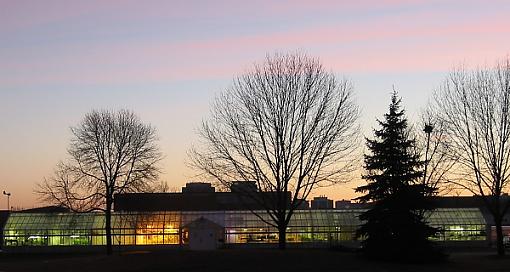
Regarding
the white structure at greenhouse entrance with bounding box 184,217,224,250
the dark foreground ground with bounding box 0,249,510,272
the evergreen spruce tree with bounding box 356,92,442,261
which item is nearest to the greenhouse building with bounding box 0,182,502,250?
the white structure at greenhouse entrance with bounding box 184,217,224,250

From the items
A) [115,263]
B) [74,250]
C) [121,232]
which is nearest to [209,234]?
[121,232]

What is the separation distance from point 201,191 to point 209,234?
101ft

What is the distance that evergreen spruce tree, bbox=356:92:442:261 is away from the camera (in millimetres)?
37625

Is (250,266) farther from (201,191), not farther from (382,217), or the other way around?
(201,191)

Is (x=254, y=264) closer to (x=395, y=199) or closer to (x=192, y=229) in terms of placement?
(x=395, y=199)

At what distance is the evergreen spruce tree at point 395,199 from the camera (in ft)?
123

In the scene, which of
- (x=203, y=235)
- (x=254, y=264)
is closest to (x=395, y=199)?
(x=254, y=264)

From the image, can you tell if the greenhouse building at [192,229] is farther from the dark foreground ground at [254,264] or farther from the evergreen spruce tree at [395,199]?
the evergreen spruce tree at [395,199]

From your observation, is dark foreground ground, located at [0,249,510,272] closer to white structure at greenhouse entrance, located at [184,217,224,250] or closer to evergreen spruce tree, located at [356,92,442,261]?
evergreen spruce tree, located at [356,92,442,261]

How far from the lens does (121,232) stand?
67.8m

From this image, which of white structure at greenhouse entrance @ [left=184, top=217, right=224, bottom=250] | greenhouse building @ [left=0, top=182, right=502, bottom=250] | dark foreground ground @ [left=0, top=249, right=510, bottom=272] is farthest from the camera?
greenhouse building @ [left=0, top=182, right=502, bottom=250]

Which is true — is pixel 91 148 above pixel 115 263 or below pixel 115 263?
above

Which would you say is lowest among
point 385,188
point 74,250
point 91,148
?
point 74,250

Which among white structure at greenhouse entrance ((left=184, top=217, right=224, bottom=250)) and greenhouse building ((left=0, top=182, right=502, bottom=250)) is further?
greenhouse building ((left=0, top=182, right=502, bottom=250))
